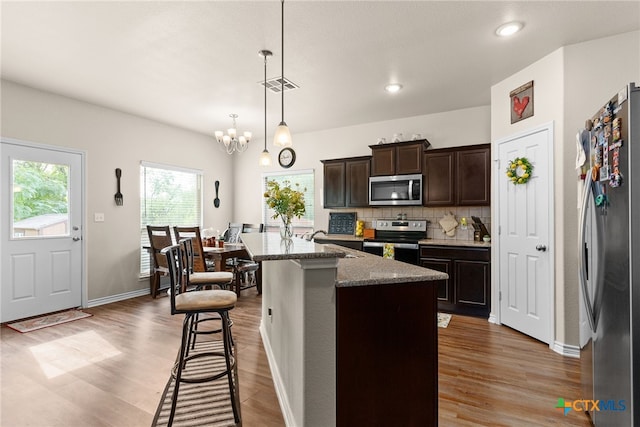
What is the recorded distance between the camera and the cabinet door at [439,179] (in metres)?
4.25

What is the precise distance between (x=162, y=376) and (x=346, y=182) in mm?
3638

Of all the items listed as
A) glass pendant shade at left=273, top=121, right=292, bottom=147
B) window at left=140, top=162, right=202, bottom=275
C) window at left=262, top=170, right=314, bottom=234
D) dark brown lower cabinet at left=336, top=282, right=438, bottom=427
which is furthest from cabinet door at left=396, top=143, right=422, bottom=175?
window at left=140, top=162, right=202, bottom=275

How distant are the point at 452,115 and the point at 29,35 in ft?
15.8

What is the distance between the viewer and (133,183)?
4852 mm

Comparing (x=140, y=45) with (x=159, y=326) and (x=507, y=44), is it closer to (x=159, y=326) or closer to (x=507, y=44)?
(x=159, y=326)

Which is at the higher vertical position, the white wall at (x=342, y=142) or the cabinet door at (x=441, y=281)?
the white wall at (x=342, y=142)

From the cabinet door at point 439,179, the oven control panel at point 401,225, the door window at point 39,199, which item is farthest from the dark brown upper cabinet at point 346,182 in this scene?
the door window at point 39,199

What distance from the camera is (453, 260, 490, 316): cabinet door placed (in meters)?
3.75

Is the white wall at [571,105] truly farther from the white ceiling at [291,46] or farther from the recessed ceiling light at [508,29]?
the recessed ceiling light at [508,29]

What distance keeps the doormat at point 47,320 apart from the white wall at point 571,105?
17.1ft

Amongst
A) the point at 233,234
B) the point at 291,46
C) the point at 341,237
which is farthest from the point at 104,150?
the point at 341,237

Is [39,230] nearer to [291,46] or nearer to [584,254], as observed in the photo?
[291,46]

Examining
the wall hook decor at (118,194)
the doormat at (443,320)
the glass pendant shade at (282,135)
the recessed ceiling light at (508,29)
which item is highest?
the recessed ceiling light at (508,29)

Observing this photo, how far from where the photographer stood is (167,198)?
5.42 meters
